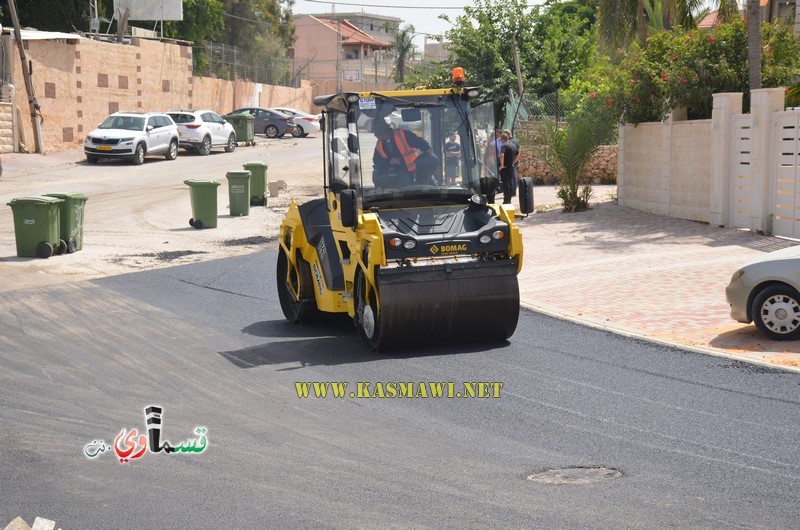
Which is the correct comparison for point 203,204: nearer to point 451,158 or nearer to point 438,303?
point 451,158

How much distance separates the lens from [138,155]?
120 feet

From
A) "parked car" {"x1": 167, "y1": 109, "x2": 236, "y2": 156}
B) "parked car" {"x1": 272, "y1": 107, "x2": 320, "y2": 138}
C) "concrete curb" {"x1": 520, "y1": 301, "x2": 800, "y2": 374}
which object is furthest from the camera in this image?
"parked car" {"x1": 272, "y1": 107, "x2": 320, "y2": 138}

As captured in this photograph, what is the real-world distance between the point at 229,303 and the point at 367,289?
13.4ft

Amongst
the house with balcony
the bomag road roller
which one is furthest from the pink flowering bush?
the house with balcony

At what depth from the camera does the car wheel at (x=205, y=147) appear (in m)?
41.2

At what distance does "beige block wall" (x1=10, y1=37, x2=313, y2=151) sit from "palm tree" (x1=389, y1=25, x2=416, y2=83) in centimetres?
4080

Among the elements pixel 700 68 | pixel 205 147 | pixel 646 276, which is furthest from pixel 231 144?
pixel 646 276

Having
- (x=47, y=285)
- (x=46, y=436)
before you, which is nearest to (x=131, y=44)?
(x=47, y=285)

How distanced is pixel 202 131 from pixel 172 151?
2264 millimetres

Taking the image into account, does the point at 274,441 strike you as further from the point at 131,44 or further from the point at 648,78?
the point at 131,44

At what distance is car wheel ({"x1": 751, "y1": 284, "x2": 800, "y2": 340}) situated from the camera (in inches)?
426

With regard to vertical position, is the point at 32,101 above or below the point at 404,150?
above

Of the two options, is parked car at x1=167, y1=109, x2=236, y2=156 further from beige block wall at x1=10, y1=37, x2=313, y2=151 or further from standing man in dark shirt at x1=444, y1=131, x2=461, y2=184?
standing man in dark shirt at x1=444, y1=131, x2=461, y2=184

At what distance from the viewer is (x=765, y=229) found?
18.3 meters
